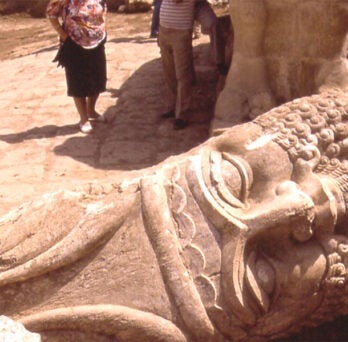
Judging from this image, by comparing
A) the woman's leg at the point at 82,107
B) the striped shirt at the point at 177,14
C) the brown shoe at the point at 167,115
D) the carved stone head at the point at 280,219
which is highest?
the carved stone head at the point at 280,219

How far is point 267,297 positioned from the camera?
273cm

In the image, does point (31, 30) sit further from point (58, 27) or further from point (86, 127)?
point (58, 27)

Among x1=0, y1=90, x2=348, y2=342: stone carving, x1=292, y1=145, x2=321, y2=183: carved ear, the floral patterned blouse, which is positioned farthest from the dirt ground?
x1=292, y1=145, x2=321, y2=183: carved ear

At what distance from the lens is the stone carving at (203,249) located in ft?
8.78

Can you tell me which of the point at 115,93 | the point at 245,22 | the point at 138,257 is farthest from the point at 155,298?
Result: the point at 115,93

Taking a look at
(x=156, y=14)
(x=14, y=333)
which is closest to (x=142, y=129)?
(x=156, y=14)

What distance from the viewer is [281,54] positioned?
17.3 ft

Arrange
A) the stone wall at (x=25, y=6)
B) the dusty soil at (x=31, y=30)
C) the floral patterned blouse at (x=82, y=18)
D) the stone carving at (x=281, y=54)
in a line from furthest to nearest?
the stone wall at (x=25, y=6), the dusty soil at (x=31, y=30), the floral patterned blouse at (x=82, y=18), the stone carving at (x=281, y=54)

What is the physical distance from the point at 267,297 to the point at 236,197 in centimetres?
37

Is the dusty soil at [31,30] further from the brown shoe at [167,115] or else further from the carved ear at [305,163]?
the carved ear at [305,163]

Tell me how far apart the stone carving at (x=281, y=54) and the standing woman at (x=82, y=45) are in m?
1.28

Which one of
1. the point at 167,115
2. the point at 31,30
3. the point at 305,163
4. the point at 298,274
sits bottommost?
the point at 31,30

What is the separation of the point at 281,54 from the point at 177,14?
1.45 m

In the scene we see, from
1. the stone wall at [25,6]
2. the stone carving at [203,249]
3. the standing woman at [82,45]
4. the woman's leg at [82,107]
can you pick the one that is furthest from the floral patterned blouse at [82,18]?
→ the stone wall at [25,6]
